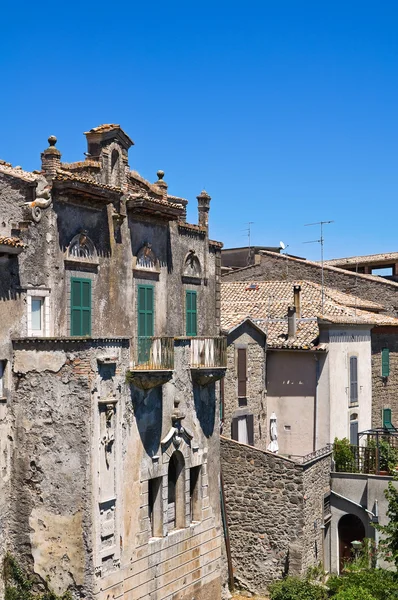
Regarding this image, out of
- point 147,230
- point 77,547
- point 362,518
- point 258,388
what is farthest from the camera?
point 258,388

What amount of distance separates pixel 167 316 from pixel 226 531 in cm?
789

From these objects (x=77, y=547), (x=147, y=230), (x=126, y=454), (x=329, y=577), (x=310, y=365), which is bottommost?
(x=329, y=577)

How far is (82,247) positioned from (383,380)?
20.2 metres

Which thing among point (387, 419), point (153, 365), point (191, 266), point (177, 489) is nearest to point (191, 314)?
point (191, 266)

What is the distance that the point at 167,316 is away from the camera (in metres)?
26.1

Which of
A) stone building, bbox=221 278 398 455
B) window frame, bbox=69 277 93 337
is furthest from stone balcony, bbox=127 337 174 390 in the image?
stone building, bbox=221 278 398 455

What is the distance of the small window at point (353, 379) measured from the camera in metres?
34.6

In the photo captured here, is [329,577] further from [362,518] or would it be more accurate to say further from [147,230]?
[147,230]

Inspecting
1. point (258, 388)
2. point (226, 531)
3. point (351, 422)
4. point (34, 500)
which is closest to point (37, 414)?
point (34, 500)

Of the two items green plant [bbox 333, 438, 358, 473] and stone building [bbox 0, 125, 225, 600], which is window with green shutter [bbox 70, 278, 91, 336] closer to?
stone building [bbox 0, 125, 225, 600]

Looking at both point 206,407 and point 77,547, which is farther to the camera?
point 206,407

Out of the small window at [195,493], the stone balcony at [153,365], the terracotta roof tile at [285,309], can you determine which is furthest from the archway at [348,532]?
the stone balcony at [153,365]

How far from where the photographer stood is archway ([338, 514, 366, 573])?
102 ft

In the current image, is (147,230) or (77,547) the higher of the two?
(147,230)
